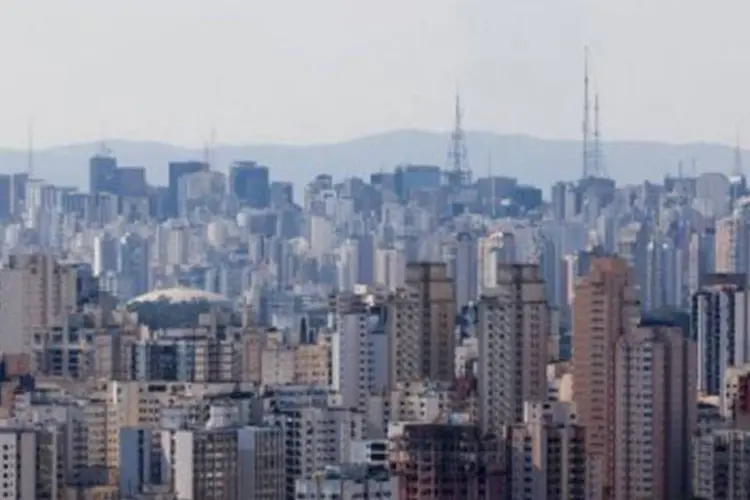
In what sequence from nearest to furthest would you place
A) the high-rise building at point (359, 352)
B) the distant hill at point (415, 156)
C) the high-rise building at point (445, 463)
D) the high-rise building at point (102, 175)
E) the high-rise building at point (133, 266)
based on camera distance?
the high-rise building at point (445, 463), the high-rise building at point (359, 352), the distant hill at point (415, 156), the high-rise building at point (133, 266), the high-rise building at point (102, 175)

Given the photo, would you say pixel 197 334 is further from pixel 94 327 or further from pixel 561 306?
pixel 561 306

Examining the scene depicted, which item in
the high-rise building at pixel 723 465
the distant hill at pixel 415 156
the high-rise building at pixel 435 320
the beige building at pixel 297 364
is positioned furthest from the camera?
the distant hill at pixel 415 156

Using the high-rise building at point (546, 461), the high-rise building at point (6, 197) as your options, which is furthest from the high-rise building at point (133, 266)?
the high-rise building at point (546, 461)

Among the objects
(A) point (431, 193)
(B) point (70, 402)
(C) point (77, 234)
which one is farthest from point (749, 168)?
(B) point (70, 402)

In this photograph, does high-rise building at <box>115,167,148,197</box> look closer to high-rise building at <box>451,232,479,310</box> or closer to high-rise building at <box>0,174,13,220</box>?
high-rise building at <box>0,174,13,220</box>

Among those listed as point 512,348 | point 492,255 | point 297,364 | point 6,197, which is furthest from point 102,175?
point 512,348

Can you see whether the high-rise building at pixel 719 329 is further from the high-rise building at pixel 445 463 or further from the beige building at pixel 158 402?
the high-rise building at pixel 445 463

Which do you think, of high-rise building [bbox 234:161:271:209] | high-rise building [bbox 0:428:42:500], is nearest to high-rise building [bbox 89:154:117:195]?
high-rise building [bbox 234:161:271:209]
